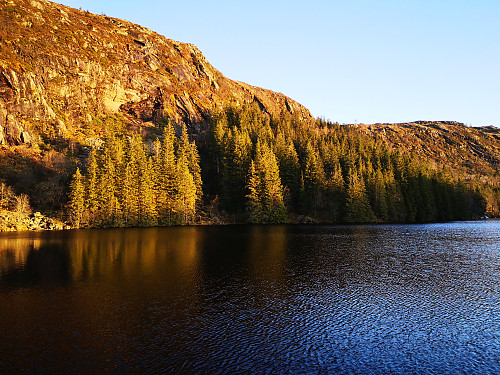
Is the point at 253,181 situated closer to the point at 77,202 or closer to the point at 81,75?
the point at 77,202

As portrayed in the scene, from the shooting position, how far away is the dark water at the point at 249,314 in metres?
14.9

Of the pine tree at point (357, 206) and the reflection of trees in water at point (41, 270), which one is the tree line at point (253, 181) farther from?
the reflection of trees in water at point (41, 270)

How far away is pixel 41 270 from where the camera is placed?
3325 centimetres

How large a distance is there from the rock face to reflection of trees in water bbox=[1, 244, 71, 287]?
76.6m

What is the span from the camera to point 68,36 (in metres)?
146

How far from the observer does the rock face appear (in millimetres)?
110625

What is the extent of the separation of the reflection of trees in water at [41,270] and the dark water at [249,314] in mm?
187

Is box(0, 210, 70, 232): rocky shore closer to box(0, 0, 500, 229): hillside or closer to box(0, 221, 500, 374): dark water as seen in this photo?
box(0, 0, 500, 229): hillside

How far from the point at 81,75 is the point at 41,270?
126857mm

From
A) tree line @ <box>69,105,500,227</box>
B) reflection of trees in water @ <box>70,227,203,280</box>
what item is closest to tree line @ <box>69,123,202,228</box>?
tree line @ <box>69,105,500,227</box>

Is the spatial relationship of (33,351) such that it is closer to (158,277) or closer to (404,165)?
(158,277)

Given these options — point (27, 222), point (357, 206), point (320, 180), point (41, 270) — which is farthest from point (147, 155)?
point (41, 270)

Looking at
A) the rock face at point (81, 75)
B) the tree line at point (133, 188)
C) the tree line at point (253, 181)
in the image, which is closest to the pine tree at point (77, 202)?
the tree line at point (133, 188)

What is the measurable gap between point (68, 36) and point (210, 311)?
6559 inches
